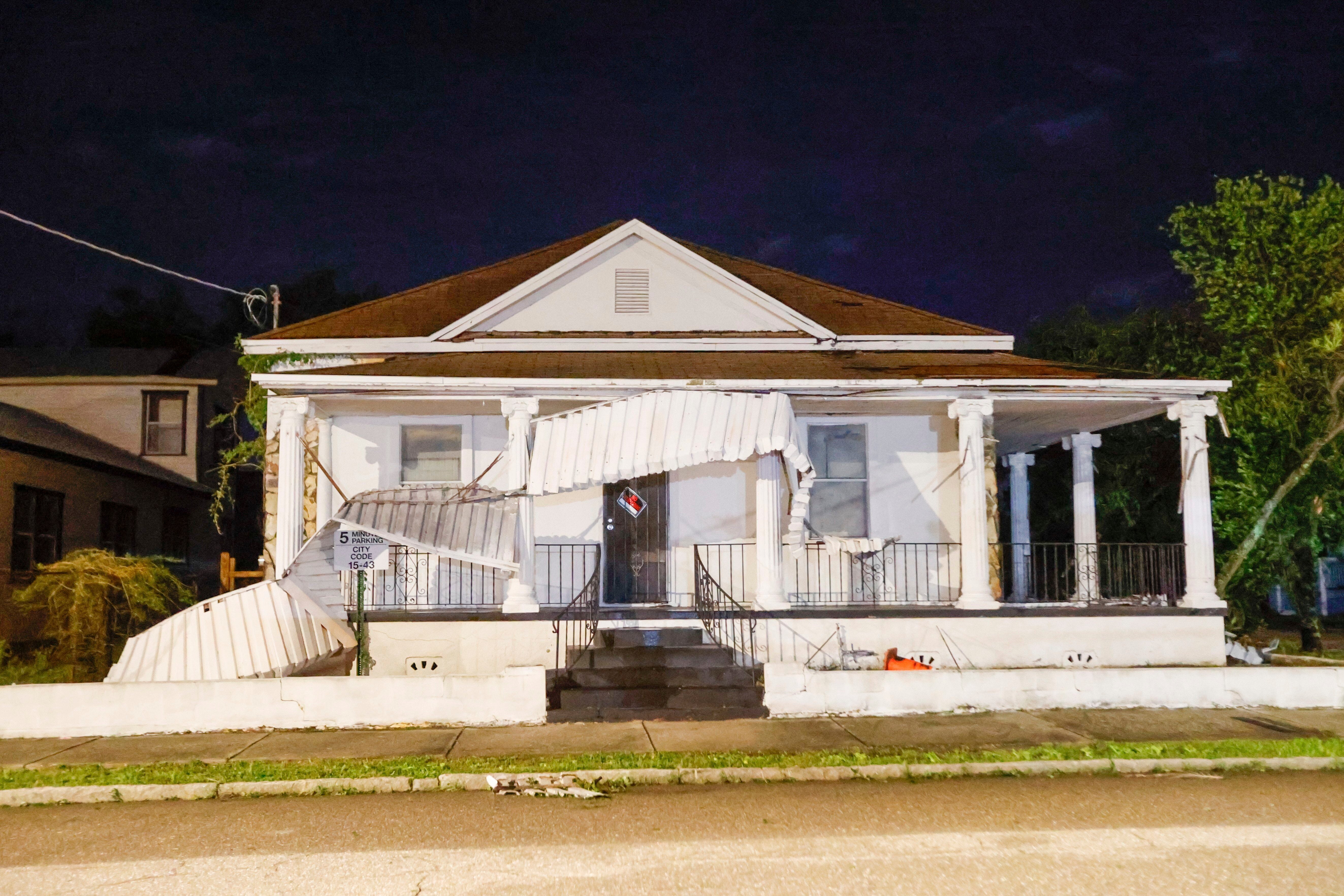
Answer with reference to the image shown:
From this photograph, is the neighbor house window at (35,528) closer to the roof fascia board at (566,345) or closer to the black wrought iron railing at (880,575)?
the roof fascia board at (566,345)

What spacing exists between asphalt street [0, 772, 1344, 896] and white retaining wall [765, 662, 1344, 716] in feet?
7.73

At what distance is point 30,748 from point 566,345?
8.14 meters

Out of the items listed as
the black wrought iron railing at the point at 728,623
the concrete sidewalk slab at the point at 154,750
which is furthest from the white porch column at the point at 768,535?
the concrete sidewalk slab at the point at 154,750

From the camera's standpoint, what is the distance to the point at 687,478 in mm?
14711

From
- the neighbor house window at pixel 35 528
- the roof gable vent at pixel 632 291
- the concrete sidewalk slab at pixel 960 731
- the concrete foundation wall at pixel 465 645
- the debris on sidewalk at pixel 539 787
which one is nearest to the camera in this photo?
the debris on sidewalk at pixel 539 787

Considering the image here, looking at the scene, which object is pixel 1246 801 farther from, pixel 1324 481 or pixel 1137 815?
pixel 1324 481

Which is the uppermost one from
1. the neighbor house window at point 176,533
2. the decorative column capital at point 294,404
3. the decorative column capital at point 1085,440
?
the decorative column capital at point 294,404

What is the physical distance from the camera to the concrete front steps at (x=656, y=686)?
10.6 meters

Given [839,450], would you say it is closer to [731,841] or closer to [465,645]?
[465,645]

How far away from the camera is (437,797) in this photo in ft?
25.6

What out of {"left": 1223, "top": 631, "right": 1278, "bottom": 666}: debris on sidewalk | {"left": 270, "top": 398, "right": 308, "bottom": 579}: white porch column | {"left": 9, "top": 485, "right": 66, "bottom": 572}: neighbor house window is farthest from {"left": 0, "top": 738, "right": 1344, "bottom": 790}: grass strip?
{"left": 9, "top": 485, "right": 66, "bottom": 572}: neighbor house window

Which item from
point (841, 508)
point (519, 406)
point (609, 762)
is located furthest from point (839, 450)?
point (609, 762)

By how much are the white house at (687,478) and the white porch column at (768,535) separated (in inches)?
1.2

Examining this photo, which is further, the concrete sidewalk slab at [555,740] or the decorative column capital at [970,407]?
the decorative column capital at [970,407]
